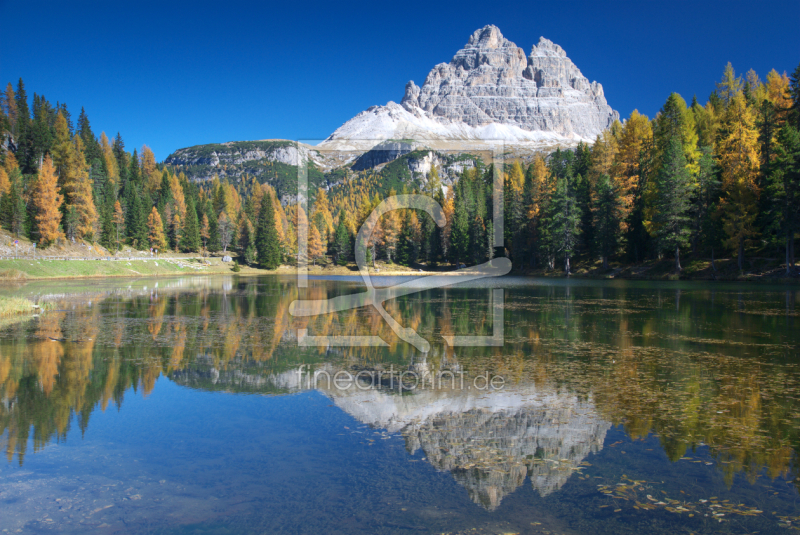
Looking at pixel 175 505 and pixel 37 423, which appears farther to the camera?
pixel 37 423

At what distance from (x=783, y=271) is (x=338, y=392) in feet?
158

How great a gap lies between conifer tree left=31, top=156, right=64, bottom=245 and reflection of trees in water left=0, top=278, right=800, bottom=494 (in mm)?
53780

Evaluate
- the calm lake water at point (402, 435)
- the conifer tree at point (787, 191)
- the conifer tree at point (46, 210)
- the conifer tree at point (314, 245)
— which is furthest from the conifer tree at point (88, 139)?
the conifer tree at point (787, 191)

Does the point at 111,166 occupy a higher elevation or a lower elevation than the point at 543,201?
higher

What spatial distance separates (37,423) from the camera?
32.1ft

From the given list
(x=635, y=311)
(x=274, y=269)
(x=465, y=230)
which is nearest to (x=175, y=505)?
(x=635, y=311)

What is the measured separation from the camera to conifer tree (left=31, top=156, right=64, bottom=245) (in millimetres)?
70688

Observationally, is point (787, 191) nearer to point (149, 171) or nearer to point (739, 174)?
point (739, 174)

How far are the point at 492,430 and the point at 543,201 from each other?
229ft

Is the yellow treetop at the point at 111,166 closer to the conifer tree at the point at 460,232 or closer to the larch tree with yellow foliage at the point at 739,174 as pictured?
the conifer tree at the point at 460,232

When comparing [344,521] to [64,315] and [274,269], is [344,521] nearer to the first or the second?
[64,315]

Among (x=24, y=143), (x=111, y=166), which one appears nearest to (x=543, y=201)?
(x=111, y=166)

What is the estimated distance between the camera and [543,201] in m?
74.7

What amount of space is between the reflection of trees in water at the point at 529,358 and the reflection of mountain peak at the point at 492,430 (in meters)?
0.97
